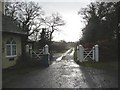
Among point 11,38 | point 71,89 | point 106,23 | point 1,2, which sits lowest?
point 71,89

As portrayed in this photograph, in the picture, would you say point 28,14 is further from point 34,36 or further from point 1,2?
point 1,2

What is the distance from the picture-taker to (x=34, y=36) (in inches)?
1939

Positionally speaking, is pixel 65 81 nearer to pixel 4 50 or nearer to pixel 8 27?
pixel 4 50

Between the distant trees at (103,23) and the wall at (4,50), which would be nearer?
the wall at (4,50)

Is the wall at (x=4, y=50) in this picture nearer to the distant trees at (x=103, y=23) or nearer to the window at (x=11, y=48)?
the window at (x=11, y=48)

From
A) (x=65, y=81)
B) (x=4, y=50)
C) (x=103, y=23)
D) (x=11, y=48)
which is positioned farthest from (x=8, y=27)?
(x=103, y=23)

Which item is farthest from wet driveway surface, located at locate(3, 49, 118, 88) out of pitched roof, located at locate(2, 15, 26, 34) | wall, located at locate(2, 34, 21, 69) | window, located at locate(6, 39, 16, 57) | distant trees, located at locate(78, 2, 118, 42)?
distant trees, located at locate(78, 2, 118, 42)

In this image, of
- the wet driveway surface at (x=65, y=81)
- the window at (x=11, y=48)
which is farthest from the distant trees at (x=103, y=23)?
the wet driveway surface at (x=65, y=81)

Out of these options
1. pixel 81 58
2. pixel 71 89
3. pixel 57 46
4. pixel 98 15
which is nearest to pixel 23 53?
pixel 81 58

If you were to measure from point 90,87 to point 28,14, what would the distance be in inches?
1521

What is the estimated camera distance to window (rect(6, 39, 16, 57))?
65.7 feet

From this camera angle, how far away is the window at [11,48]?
20013 millimetres

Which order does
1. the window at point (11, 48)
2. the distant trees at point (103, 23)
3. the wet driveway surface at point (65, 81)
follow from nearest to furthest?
the wet driveway surface at point (65, 81)
the window at point (11, 48)
the distant trees at point (103, 23)

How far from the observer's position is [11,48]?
67.2 ft
